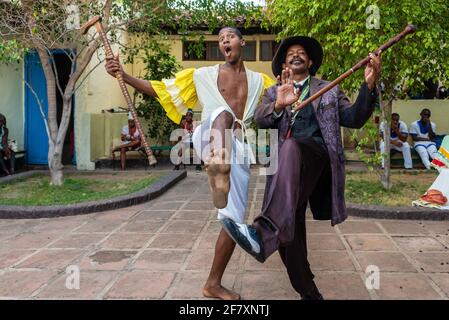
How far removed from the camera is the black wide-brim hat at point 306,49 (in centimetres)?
360

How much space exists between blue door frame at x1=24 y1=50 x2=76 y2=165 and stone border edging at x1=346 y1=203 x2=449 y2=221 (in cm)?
747

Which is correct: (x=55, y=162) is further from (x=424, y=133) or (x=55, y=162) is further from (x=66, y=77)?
(x=424, y=133)

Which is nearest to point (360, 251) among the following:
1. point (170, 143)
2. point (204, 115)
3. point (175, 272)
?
point (175, 272)

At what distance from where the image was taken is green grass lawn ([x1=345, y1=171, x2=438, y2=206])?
23.8 feet

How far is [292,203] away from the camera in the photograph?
3109 millimetres

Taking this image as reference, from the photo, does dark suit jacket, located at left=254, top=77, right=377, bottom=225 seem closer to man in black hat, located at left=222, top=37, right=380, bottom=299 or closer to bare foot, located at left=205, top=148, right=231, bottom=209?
man in black hat, located at left=222, top=37, right=380, bottom=299

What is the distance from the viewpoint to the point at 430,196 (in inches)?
266

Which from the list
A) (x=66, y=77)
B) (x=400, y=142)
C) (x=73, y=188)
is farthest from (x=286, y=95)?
(x=66, y=77)

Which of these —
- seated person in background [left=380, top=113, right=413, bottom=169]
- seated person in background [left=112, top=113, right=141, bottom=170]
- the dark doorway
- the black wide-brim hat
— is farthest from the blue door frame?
the black wide-brim hat

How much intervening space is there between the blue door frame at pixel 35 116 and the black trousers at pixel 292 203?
30.1ft

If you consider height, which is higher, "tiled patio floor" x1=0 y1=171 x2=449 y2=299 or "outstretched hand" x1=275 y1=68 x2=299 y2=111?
"outstretched hand" x1=275 y1=68 x2=299 y2=111

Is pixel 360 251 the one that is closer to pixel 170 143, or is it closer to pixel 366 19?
pixel 366 19

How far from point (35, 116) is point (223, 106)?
29.9 ft

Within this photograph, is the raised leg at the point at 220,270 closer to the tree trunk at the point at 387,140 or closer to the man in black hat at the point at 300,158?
the man in black hat at the point at 300,158
